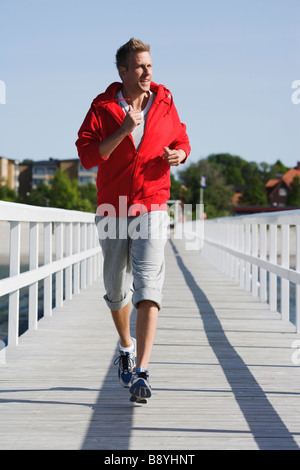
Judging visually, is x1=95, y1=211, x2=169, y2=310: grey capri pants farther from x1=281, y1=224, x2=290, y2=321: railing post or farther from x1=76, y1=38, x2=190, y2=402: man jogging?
x1=281, y1=224, x2=290, y2=321: railing post

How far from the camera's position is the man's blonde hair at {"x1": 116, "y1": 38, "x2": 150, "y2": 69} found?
390 centimetres

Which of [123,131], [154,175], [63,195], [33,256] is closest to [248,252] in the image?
[33,256]

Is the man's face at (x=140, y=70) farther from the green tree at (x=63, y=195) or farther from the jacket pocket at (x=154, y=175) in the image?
the green tree at (x=63, y=195)

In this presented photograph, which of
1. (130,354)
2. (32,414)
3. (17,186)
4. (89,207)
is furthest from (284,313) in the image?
(17,186)

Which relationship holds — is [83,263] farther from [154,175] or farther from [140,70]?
[140,70]

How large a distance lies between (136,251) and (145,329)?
0.43m

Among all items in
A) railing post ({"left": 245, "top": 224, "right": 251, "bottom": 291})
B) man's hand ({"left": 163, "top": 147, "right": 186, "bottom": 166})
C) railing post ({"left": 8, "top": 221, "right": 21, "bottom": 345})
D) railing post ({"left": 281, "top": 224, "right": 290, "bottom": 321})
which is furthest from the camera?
railing post ({"left": 245, "top": 224, "right": 251, "bottom": 291})

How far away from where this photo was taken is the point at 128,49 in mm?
3934

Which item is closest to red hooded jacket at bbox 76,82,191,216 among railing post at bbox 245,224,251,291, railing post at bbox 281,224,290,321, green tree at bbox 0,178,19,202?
railing post at bbox 281,224,290,321

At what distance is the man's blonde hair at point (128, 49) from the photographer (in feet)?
12.8

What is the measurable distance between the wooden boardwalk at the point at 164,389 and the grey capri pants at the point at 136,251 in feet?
2.06

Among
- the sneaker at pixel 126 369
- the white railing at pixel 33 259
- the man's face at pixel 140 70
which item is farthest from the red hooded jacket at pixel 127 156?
the white railing at pixel 33 259

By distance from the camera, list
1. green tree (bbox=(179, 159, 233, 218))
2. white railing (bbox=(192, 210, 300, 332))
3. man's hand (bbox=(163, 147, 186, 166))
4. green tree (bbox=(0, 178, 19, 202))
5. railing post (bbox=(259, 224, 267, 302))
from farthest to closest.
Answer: green tree (bbox=(0, 178, 19, 202)) → green tree (bbox=(179, 159, 233, 218)) → railing post (bbox=(259, 224, 267, 302)) → white railing (bbox=(192, 210, 300, 332)) → man's hand (bbox=(163, 147, 186, 166))

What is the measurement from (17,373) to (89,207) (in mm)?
119534
